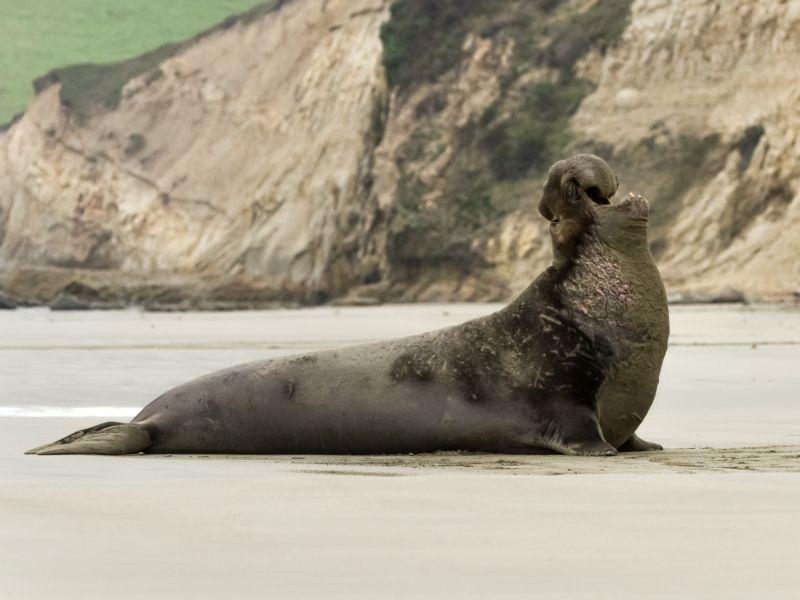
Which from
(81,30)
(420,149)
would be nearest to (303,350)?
(420,149)

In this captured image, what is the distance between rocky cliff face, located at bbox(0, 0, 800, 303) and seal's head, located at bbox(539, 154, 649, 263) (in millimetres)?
35959

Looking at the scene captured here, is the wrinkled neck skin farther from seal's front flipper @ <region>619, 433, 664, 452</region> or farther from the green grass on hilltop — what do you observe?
the green grass on hilltop

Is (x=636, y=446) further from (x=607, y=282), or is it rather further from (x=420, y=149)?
(x=420, y=149)

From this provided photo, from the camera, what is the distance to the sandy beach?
3877 mm

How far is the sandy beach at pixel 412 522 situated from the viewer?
388cm

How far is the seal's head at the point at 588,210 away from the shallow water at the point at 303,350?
4.02ft

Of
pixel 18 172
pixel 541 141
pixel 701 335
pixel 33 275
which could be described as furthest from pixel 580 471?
pixel 18 172

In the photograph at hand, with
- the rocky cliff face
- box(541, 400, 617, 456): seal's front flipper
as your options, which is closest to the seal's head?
box(541, 400, 617, 456): seal's front flipper

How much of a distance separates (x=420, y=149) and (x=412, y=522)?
2265 inches

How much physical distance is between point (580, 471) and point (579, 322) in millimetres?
1472

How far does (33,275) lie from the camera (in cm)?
6694

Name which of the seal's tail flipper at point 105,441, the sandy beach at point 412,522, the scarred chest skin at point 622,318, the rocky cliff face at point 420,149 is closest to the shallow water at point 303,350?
the sandy beach at point 412,522

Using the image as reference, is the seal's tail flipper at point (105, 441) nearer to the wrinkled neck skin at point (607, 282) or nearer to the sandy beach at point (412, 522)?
the sandy beach at point (412, 522)

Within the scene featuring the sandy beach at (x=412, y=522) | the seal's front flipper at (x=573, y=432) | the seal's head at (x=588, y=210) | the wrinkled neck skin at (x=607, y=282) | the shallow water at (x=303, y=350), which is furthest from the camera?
the shallow water at (x=303, y=350)
